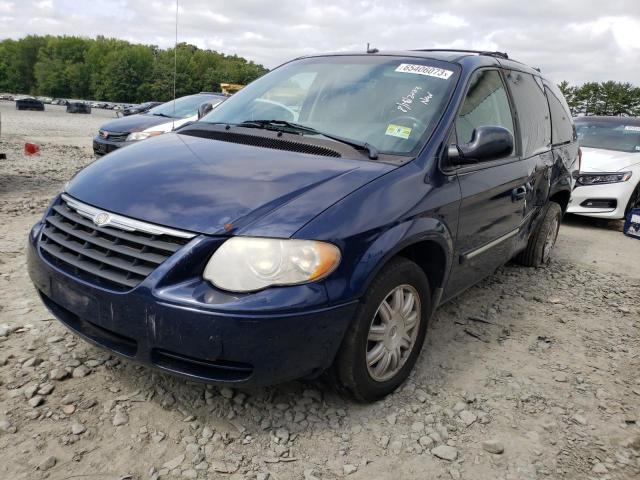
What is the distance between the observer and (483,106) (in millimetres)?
3420

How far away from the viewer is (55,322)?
10.7 feet

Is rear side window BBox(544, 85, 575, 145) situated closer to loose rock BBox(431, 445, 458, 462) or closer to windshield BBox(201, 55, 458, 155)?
windshield BBox(201, 55, 458, 155)

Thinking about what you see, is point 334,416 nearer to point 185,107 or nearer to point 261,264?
point 261,264

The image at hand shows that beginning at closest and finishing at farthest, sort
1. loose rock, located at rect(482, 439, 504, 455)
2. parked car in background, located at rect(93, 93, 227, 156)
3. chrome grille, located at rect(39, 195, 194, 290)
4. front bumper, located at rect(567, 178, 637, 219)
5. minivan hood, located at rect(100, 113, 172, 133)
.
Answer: chrome grille, located at rect(39, 195, 194, 290) → loose rock, located at rect(482, 439, 504, 455) → front bumper, located at rect(567, 178, 637, 219) → parked car in background, located at rect(93, 93, 227, 156) → minivan hood, located at rect(100, 113, 172, 133)

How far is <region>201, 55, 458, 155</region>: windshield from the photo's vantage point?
2.95 meters

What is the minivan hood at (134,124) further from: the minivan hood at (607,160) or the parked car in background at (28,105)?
the parked car in background at (28,105)

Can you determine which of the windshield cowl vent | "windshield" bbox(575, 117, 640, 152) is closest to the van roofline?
the windshield cowl vent

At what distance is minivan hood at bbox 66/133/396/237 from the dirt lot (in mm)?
912

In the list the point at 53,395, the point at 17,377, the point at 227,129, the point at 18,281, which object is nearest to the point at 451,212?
the point at 227,129

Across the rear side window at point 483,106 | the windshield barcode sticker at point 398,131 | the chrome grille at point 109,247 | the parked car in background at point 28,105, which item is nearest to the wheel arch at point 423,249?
the windshield barcode sticker at point 398,131

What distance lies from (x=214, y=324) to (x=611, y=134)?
338 inches

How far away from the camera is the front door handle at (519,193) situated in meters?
3.63

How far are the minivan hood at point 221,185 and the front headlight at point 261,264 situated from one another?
53 mm

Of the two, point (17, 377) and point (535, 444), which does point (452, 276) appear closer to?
point (535, 444)
